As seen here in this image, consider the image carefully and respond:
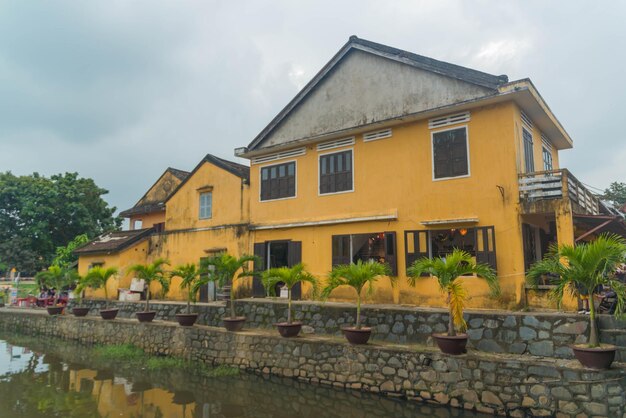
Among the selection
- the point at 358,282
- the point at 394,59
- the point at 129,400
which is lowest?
the point at 129,400

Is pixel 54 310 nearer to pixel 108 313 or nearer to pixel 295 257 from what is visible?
pixel 108 313

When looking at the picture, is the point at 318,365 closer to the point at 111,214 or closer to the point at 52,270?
the point at 52,270

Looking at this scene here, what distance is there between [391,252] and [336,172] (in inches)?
135

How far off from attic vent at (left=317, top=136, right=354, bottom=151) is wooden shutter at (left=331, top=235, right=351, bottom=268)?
3.10 meters

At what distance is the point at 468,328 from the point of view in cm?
934

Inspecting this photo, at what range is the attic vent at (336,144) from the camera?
13.7 m

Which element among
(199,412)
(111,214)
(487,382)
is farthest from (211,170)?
(111,214)

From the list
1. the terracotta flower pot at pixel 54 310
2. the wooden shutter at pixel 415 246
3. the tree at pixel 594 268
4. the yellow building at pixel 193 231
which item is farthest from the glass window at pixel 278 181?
the terracotta flower pot at pixel 54 310

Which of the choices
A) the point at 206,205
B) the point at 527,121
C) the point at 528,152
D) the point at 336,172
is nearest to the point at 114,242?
the point at 206,205

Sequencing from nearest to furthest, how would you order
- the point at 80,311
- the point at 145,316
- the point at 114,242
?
1. the point at 145,316
2. the point at 80,311
3. the point at 114,242

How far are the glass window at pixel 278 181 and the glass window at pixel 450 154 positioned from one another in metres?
5.29

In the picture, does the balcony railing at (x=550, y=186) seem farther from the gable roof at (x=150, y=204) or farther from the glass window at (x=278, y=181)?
the gable roof at (x=150, y=204)

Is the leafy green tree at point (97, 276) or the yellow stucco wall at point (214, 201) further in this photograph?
the leafy green tree at point (97, 276)

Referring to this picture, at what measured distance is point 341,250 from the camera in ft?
44.0
